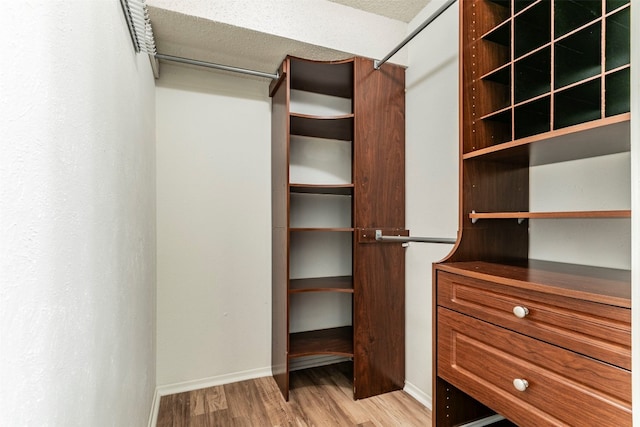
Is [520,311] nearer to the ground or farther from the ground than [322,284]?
farther from the ground

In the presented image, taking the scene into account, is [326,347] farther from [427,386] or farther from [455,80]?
[455,80]

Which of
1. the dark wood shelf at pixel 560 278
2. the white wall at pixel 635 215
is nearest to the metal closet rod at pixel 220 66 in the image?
the dark wood shelf at pixel 560 278

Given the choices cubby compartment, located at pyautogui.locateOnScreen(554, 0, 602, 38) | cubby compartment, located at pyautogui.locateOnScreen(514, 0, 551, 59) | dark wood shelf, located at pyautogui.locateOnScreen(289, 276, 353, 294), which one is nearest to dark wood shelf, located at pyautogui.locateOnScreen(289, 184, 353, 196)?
dark wood shelf, located at pyautogui.locateOnScreen(289, 276, 353, 294)

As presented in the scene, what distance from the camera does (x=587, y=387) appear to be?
761 millimetres

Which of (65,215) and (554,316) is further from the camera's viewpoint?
(554,316)

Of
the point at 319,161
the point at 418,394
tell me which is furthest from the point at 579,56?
the point at 418,394

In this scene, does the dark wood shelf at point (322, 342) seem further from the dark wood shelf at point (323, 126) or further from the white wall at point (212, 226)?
the dark wood shelf at point (323, 126)

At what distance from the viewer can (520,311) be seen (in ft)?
2.96

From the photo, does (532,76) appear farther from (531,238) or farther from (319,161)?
(319,161)

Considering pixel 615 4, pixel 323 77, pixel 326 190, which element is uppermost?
pixel 323 77

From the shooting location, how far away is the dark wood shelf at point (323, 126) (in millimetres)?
1943

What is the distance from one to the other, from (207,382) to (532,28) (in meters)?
2.56

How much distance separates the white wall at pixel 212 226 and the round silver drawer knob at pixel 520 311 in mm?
1639

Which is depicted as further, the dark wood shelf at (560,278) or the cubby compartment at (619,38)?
the cubby compartment at (619,38)
